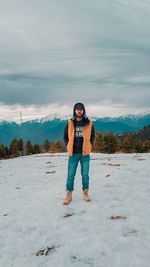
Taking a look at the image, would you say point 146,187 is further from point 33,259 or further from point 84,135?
point 33,259

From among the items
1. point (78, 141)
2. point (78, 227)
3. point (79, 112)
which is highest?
point (79, 112)

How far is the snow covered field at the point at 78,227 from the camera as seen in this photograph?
27.1 feet

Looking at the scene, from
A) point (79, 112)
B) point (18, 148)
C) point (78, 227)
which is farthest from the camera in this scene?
point (18, 148)

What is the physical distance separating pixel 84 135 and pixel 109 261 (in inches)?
254

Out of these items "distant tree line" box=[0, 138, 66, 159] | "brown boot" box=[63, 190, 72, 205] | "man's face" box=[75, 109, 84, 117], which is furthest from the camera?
"distant tree line" box=[0, 138, 66, 159]

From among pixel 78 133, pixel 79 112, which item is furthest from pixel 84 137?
pixel 79 112

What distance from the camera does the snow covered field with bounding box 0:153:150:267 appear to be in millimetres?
8266

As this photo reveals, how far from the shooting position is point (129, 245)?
8828 mm

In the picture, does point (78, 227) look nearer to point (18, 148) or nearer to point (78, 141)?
point (78, 141)

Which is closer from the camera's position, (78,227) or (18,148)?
(78,227)

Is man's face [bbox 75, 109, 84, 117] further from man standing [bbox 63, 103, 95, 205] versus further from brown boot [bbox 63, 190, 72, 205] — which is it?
brown boot [bbox 63, 190, 72, 205]

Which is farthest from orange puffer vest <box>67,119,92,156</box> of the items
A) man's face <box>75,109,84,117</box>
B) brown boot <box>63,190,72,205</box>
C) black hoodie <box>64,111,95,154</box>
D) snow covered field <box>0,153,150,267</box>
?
snow covered field <box>0,153,150,267</box>

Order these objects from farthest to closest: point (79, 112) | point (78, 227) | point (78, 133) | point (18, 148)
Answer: point (18, 148), point (78, 133), point (79, 112), point (78, 227)

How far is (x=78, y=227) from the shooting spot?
10570 millimetres
